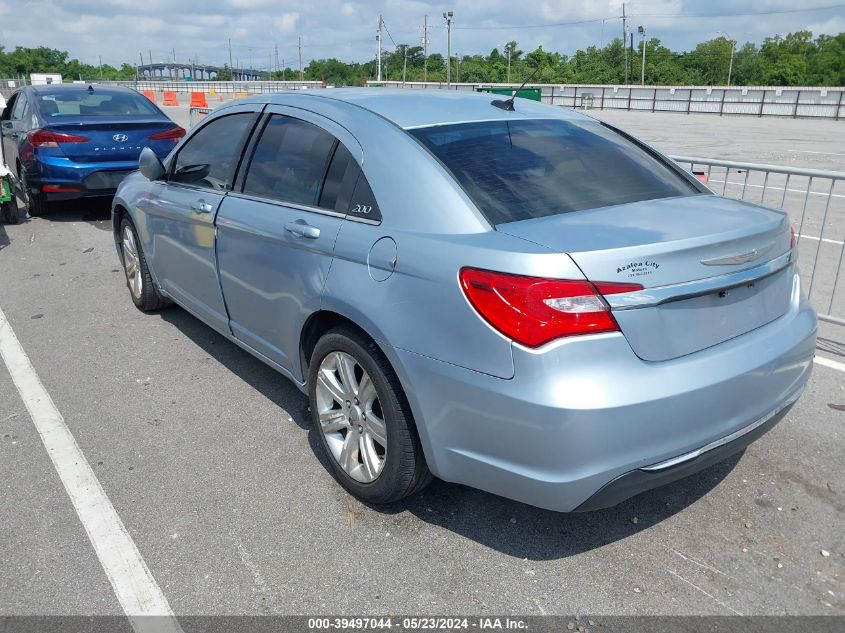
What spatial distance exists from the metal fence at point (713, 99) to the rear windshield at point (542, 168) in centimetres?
2836

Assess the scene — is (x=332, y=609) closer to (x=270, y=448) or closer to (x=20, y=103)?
(x=270, y=448)

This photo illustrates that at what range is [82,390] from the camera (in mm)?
4516

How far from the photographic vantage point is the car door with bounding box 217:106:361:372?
3.28 meters

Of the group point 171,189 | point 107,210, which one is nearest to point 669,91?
point 107,210

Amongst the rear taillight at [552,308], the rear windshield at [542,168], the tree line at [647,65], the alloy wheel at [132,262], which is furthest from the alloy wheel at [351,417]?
the tree line at [647,65]

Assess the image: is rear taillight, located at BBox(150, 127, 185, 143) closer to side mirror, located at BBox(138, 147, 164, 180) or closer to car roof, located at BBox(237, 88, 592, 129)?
side mirror, located at BBox(138, 147, 164, 180)

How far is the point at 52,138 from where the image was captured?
9.05 m

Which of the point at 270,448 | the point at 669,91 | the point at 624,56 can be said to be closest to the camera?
the point at 270,448

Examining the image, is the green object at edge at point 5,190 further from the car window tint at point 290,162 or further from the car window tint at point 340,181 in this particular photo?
the car window tint at point 340,181

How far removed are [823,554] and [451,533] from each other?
4.84 ft

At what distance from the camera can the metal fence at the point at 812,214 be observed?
537 cm

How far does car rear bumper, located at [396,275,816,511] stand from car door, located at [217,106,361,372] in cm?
83

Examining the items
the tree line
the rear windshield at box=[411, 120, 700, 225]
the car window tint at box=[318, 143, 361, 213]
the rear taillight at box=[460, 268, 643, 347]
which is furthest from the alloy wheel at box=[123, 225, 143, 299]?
the tree line

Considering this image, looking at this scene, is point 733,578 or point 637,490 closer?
point 637,490
